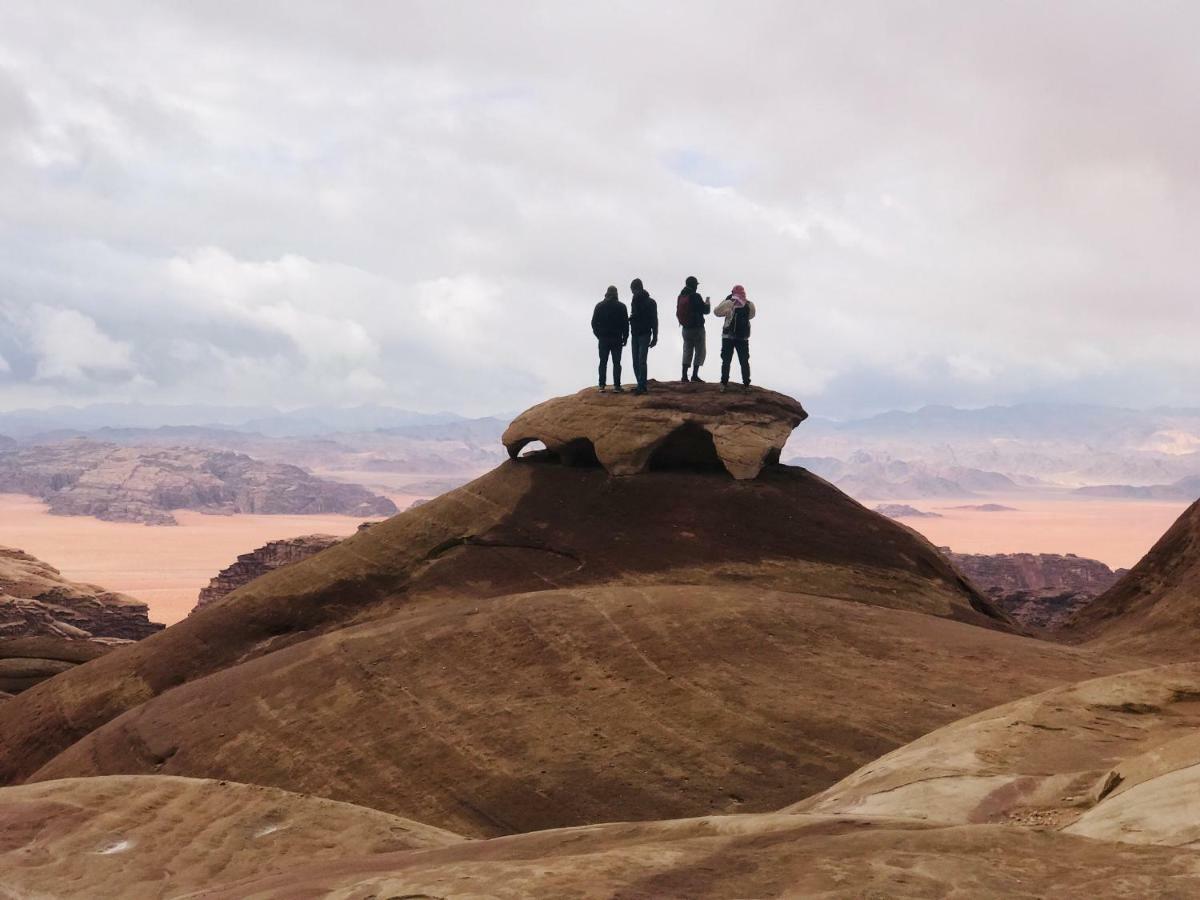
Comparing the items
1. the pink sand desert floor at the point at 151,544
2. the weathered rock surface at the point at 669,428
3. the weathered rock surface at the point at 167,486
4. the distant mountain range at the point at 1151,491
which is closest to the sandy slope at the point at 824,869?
the weathered rock surface at the point at 669,428

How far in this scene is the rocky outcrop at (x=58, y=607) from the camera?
26.9 metres

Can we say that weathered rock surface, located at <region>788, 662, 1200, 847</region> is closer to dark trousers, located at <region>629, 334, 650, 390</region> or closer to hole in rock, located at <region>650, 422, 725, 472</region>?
hole in rock, located at <region>650, 422, 725, 472</region>

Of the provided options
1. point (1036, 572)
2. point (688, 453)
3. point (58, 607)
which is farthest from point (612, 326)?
point (1036, 572)

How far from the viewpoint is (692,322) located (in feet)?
57.7

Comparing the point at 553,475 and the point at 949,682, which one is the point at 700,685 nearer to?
the point at 949,682

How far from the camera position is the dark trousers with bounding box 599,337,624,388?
680 inches

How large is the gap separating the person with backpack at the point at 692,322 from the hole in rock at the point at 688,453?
6.01ft

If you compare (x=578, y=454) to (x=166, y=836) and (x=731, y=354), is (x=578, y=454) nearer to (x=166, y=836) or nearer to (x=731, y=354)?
(x=731, y=354)

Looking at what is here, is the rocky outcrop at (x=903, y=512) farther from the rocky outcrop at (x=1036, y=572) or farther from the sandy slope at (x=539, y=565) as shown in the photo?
the sandy slope at (x=539, y=565)

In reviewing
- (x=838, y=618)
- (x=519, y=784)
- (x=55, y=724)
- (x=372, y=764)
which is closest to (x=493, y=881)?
(x=519, y=784)

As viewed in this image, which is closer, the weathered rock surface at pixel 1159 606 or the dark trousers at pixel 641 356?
the weathered rock surface at pixel 1159 606

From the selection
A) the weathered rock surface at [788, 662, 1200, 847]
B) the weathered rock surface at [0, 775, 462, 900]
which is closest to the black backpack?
the weathered rock surface at [788, 662, 1200, 847]

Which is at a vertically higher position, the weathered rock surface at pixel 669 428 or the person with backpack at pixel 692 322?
the person with backpack at pixel 692 322

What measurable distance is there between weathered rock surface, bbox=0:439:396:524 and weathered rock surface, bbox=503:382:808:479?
302 ft
